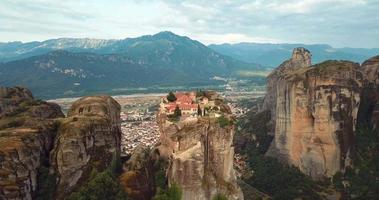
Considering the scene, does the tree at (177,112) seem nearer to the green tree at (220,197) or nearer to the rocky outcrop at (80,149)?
the rocky outcrop at (80,149)

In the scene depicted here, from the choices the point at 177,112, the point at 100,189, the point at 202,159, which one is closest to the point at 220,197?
the point at 202,159

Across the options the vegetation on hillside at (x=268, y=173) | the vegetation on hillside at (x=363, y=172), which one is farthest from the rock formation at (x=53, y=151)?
the vegetation on hillside at (x=363, y=172)

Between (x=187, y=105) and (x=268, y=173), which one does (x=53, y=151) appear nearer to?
(x=187, y=105)

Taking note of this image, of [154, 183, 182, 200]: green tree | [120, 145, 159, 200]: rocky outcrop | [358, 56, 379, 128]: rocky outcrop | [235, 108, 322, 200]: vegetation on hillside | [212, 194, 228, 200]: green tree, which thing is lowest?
[235, 108, 322, 200]: vegetation on hillside

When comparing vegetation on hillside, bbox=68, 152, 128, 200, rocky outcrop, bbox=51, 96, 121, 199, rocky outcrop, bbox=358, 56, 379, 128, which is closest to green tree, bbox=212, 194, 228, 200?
vegetation on hillside, bbox=68, 152, 128, 200

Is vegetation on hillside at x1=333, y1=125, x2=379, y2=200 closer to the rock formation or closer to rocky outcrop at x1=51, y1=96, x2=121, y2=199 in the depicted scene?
the rock formation

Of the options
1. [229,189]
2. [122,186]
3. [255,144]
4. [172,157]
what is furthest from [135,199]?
[255,144]
